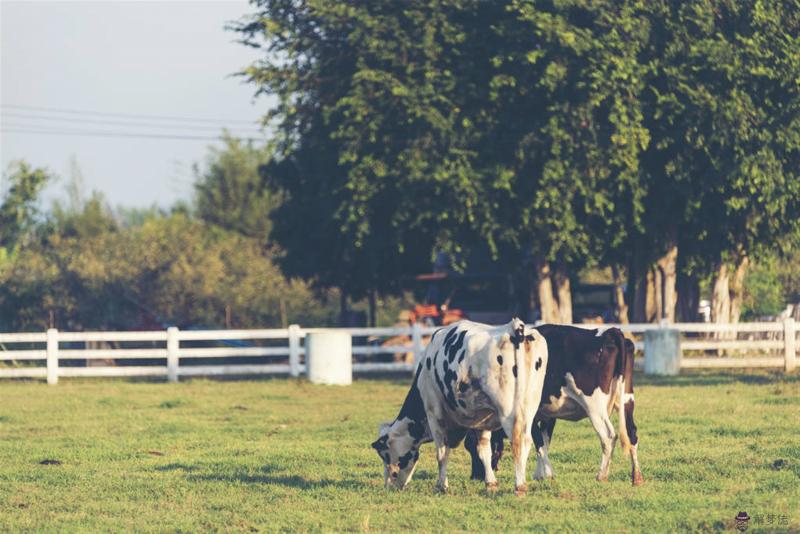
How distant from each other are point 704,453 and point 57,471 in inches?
286

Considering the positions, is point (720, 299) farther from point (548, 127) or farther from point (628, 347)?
point (628, 347)

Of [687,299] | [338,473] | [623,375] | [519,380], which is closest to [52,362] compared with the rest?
[338,473]

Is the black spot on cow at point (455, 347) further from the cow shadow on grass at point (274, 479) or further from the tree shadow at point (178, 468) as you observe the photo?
the tree shadow at point (178, 468)

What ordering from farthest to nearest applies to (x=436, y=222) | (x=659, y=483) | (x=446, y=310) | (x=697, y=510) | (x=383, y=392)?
1. (x=446, y=310)
2. (x=436, y=222)
3. (x=383, y=392)
4. (x=659, y=483)
5. (x=697, y=510)

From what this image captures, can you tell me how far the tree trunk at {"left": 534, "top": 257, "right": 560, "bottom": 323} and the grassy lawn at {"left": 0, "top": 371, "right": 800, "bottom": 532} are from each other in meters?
11.5

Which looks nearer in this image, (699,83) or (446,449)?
(446,449)

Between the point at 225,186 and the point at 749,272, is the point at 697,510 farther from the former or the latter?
the point at 225,186

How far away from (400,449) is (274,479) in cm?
155

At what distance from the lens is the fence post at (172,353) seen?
29.8 meters

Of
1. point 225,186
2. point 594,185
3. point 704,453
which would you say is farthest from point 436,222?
point 225,186

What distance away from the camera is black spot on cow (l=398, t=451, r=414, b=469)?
12.7 m

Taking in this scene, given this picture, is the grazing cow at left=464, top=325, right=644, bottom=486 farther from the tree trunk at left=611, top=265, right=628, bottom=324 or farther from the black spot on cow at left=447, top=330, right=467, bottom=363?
the tree trunk at left=611, top=265, right=628, bottom=324

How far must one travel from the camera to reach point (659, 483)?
12.5 m

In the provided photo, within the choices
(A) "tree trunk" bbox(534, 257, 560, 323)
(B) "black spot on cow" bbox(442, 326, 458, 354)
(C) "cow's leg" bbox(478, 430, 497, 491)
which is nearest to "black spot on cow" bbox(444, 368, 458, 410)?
(B) "black spot on cow" bbox(442, 326, 458, 354)
